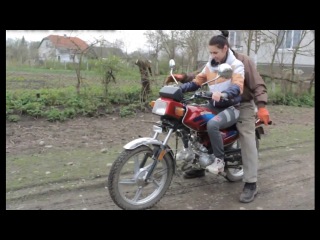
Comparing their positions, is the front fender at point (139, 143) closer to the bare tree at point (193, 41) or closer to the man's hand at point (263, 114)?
the man's hand at point (263, 114)

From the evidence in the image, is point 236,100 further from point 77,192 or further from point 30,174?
point 30,174

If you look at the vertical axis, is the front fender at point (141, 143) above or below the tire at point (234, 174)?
above

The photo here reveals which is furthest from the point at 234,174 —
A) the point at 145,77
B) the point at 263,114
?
the point at 145,77

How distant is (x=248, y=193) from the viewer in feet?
13.2

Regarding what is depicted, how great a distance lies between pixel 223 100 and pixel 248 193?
119cm

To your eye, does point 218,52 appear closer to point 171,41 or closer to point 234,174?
point 234,174

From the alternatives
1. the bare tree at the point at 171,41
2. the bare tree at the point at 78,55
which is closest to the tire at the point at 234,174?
the bare tree at the point at 78,55

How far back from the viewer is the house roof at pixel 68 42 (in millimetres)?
7641

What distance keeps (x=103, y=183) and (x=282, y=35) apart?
10.2 metres

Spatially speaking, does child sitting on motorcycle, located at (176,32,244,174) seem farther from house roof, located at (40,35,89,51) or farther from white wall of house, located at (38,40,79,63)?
white wall of house, located at (38,40,79,63)

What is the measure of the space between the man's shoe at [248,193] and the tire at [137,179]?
89 centimetres

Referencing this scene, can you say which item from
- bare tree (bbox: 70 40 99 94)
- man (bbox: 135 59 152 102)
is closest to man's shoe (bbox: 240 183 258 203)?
man (bbox: 135 59 152 102)

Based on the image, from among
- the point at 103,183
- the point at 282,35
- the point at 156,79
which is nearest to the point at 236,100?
the point at 103,183
